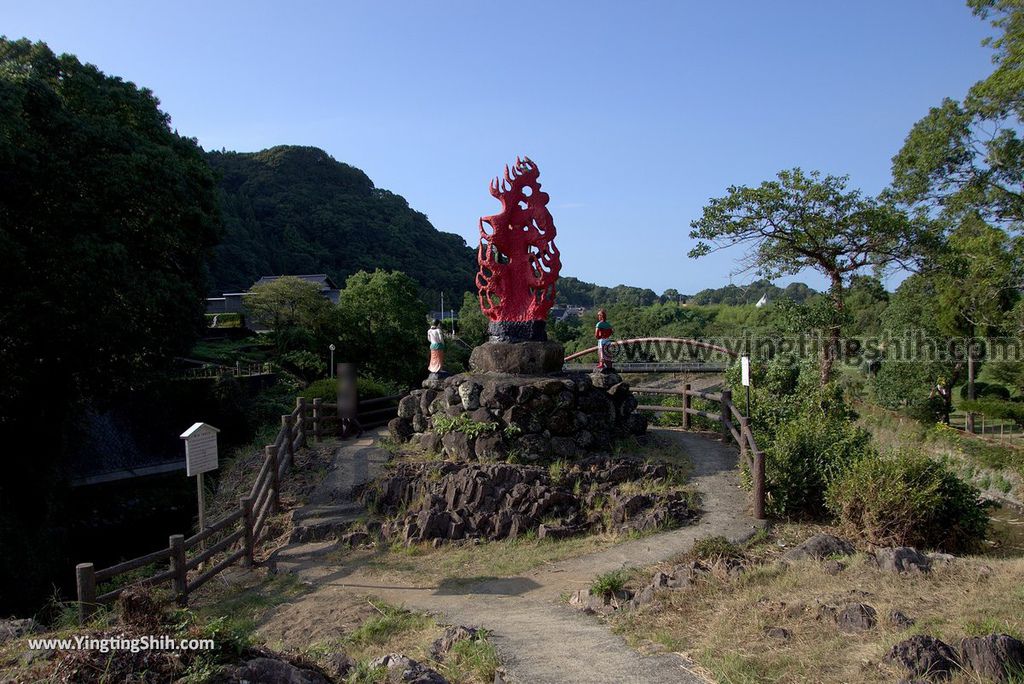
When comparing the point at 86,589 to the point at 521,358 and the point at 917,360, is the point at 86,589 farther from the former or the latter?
the point at 917,360

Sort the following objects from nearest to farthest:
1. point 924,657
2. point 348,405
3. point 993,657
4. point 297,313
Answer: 1. point 993,657
2. point 924,657
3. point 348,405
4. point 297,313

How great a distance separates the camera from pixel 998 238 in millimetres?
15297

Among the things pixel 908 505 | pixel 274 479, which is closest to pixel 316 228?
pixel 274 479

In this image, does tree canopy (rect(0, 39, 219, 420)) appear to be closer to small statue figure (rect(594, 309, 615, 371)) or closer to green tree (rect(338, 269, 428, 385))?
green tree (rect(338, 269, 428, 385))

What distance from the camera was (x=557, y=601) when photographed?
6.88 m

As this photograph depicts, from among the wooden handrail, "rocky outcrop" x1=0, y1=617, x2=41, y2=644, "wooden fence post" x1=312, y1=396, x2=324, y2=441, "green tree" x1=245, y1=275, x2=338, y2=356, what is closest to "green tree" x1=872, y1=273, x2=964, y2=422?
"wooden fence post" x1=312, y1=396, x2=324, y2=441


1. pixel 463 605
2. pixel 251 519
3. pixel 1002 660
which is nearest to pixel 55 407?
pixel 251 519

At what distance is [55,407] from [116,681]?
47.6 feet

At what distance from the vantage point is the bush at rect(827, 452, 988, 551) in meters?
7.70

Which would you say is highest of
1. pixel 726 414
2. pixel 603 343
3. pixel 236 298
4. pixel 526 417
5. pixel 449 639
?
pixel 236 298

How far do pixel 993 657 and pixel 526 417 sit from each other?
7662 mm

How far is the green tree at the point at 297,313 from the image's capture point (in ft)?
86.4

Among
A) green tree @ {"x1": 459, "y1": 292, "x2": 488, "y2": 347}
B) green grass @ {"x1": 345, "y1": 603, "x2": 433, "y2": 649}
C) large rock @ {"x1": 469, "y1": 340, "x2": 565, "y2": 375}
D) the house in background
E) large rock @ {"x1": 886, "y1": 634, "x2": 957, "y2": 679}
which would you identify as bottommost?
green grass @ {"x1": 345, "y1": 603, "x2": 433, "y2": 649}

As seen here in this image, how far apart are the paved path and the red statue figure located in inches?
164
